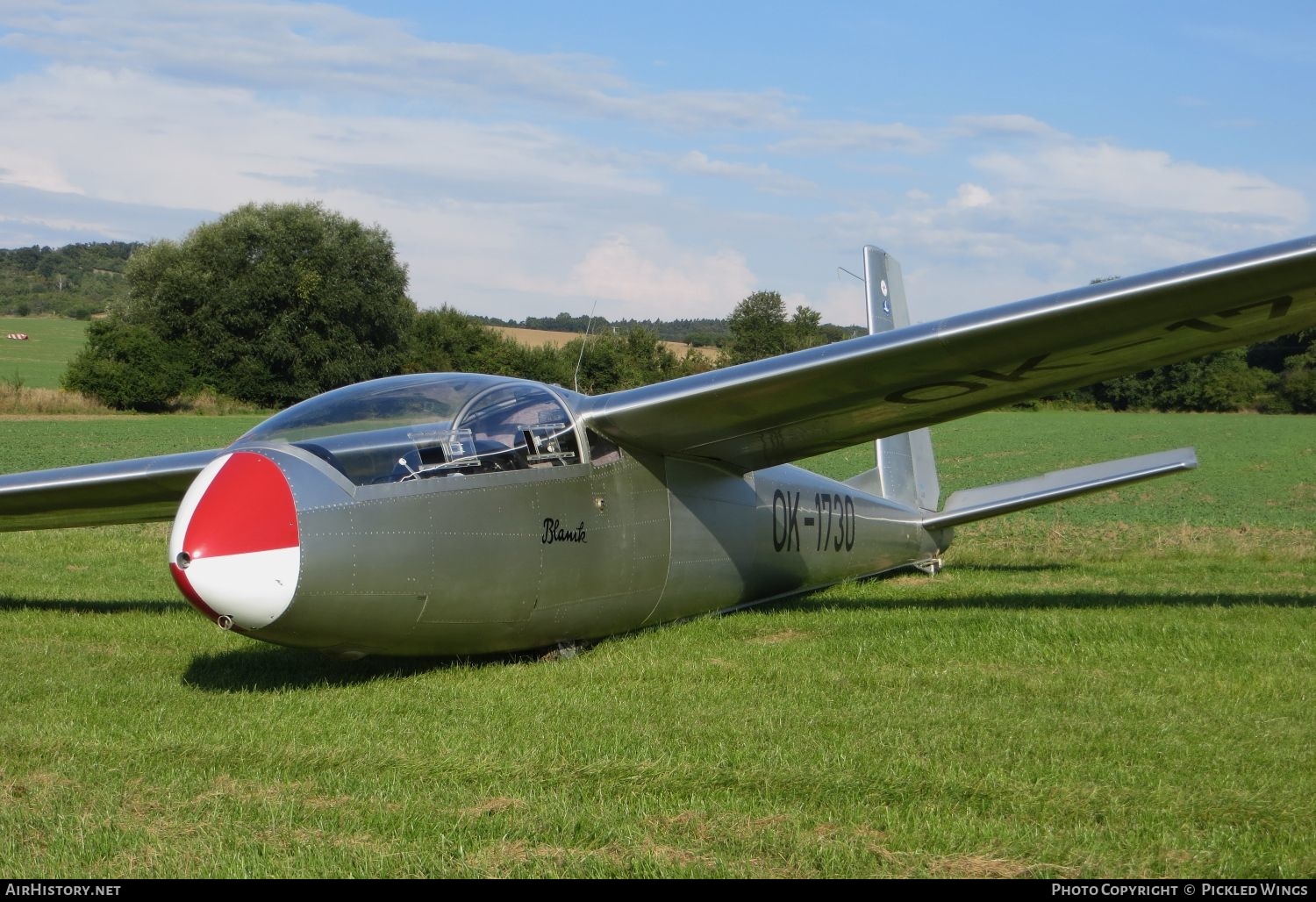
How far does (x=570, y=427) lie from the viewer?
28.7ft

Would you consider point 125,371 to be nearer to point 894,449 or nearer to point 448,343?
point 448,343

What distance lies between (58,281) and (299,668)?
171 meters

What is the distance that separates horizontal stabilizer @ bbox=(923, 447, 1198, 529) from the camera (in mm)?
10898

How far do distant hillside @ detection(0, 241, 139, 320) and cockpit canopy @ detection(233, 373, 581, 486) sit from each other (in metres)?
98.8

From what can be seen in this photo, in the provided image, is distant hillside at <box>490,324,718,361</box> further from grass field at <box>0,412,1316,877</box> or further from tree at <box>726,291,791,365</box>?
grass field at <box>0,412,1316,877</box>

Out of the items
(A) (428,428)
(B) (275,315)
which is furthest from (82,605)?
(B) (275,315)

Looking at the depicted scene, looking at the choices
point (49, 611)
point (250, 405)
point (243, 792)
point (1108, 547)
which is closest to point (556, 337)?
point (250, 405)

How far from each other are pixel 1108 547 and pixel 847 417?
901cm

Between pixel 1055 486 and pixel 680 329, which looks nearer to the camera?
pixel 1055 486

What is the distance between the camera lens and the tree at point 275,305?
62219mm

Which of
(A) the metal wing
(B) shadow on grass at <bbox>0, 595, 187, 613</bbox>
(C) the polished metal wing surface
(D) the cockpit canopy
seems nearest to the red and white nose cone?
(D) the cockpit canopy

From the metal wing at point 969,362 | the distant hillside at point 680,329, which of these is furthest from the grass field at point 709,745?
the distant hillside at point 680,329

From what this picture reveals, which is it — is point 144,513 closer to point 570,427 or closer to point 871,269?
point 570,427

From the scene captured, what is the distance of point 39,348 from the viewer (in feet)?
310
